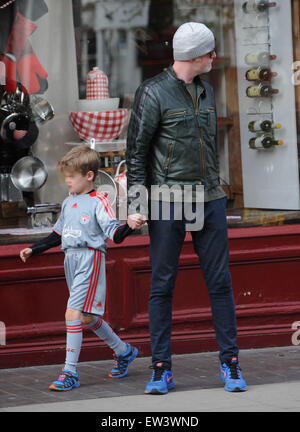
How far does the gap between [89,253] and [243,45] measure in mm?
2497

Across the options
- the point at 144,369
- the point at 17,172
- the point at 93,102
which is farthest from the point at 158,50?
the point at 144,369

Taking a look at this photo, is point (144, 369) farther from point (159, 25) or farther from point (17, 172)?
point (159, 25)

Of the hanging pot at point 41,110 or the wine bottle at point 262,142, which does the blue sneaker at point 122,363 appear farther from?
the wine bottle at point 262,142

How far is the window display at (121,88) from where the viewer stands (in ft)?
22.4

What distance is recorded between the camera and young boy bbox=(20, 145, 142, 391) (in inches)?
214

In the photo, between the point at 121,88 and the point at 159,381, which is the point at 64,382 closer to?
the point at 159,381

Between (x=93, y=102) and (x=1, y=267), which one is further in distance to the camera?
(x=93, y=102)

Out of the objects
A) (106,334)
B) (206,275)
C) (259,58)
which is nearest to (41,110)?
(259,58)

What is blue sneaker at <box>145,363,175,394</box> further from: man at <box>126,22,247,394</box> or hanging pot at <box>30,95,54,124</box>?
hanging pot at <box>30,95,54,124</box>

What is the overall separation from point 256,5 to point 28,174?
2105 millimetres

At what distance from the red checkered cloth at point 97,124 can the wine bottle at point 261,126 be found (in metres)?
0.98

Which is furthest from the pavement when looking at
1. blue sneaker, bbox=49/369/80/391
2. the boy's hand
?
the boy's hand

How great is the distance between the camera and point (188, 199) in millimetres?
5195

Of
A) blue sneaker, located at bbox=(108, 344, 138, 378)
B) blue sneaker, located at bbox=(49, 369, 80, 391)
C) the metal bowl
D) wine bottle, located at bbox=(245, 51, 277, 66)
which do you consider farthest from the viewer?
wine bottle, located at bbox=(245, 51, 277, 66)
